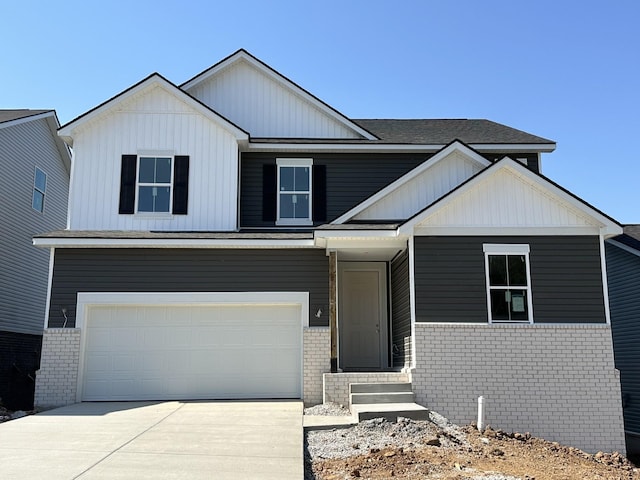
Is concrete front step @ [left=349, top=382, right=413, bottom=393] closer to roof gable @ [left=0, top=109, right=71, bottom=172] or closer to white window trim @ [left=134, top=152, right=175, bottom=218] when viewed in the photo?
white window trim @ [left=134, top=152, right=175, bottom=218]

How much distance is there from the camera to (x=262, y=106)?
612 inches

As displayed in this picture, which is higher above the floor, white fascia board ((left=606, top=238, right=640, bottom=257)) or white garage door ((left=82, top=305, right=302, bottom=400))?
white fascia board ((left=606, top=238, right=640, bottom=257))

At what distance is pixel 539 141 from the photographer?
1509 centimetres

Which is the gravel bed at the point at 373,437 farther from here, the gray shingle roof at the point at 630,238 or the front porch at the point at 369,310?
the gray shingle roof at the point at 630,238

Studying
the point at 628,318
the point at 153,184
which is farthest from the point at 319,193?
the point at 628,318

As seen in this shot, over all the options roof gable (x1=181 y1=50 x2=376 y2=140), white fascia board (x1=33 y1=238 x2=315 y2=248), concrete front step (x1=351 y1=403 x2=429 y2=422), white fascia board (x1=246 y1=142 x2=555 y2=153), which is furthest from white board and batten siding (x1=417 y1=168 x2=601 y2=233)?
roof gable (x1=181 y1=50 x2=376 y2=140)

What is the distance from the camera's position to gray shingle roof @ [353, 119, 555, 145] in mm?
15273

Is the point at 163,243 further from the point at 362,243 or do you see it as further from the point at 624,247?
the point at 624,247

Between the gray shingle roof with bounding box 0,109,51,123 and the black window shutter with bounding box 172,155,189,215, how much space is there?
218 inches

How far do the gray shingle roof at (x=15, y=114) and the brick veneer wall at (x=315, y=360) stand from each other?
400 inches

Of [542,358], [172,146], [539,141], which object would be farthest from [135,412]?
[539,141]

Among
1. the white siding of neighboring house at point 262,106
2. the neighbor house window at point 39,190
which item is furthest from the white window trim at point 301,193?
the neighbor house window at point 39,190

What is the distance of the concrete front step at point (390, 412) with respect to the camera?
375 inches

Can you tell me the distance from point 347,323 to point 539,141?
6654 mm
